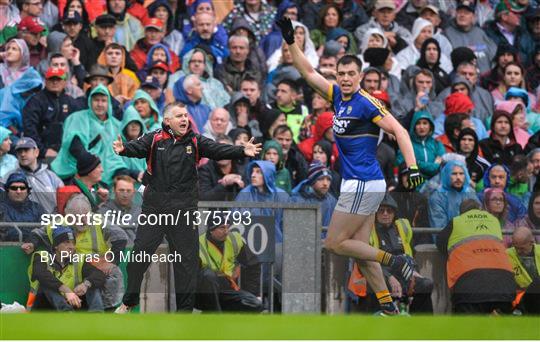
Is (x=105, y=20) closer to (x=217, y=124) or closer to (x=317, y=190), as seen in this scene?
(x=217, y=124)

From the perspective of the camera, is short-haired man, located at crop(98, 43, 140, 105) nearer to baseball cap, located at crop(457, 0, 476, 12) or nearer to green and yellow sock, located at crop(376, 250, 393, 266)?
green and yellow sock, located at crop(376, 250, 393, 266)

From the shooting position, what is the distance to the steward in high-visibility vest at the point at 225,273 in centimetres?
1339

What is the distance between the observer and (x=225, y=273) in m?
13.6

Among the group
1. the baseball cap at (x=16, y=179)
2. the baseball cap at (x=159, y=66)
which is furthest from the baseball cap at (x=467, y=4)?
the baseball cap at (x=16, y=179)

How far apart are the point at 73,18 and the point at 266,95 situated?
2.38m

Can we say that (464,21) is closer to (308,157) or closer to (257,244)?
(308,157)

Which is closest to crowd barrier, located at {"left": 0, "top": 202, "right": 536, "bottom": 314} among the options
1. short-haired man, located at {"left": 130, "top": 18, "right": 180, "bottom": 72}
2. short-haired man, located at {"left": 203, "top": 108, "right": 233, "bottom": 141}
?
short-haired man, located at {"left": 203, "top": 108, "right": 233, "bottom": 141}

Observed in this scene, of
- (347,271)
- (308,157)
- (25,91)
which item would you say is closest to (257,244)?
(347,271)

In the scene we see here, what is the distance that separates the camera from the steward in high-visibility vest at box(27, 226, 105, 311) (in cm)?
1327

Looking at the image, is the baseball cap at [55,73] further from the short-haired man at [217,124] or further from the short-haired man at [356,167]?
the short-haired man at [356,167]

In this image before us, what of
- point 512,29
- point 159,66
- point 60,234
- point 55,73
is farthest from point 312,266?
point 512,29

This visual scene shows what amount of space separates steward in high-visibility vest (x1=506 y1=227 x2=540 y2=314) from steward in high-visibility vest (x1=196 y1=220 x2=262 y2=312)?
232 cm

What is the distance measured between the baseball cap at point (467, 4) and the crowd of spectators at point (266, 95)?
0.11 feet

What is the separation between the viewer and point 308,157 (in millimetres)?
16406
